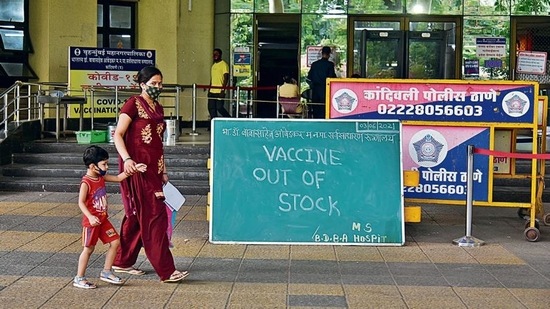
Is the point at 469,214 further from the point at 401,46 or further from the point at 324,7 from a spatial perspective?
the point at 324,7

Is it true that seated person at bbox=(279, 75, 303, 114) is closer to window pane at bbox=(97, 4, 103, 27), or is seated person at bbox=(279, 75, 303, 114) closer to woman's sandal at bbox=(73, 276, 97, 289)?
window pane at bbox=(97, 4, 103, 27)

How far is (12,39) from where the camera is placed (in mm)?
17859

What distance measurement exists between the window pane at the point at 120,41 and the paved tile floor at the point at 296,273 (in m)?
9.49

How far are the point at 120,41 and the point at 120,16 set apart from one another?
58cm

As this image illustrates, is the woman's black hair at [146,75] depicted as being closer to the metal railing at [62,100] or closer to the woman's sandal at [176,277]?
the woman's sandal at [176,277]

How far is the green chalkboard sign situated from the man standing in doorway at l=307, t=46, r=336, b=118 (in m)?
7.30

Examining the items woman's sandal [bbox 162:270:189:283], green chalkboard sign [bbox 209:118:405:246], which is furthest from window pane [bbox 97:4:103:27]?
woman's sandal [bbox 162:270:189:283]

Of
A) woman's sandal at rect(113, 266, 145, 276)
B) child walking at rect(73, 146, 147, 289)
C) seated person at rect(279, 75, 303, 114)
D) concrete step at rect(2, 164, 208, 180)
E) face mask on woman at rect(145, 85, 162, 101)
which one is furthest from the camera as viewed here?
seated person at rect(279, 75, 303, 114)

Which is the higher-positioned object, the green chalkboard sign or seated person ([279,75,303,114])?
seated person ([279,75,303,114])

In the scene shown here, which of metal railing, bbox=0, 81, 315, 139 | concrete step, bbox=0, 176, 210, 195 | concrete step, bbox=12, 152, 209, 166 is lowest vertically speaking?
concrete step, bbox=0, 176, 210, 195

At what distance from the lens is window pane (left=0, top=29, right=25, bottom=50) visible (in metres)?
17.8

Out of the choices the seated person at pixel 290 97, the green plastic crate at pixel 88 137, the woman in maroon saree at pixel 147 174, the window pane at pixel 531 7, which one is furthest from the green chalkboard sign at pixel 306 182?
the window pane at pixel 531 7

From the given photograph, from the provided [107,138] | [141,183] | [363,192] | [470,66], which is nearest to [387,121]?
[363,192]

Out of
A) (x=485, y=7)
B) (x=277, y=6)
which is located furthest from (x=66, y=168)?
(x=485, y=7)
